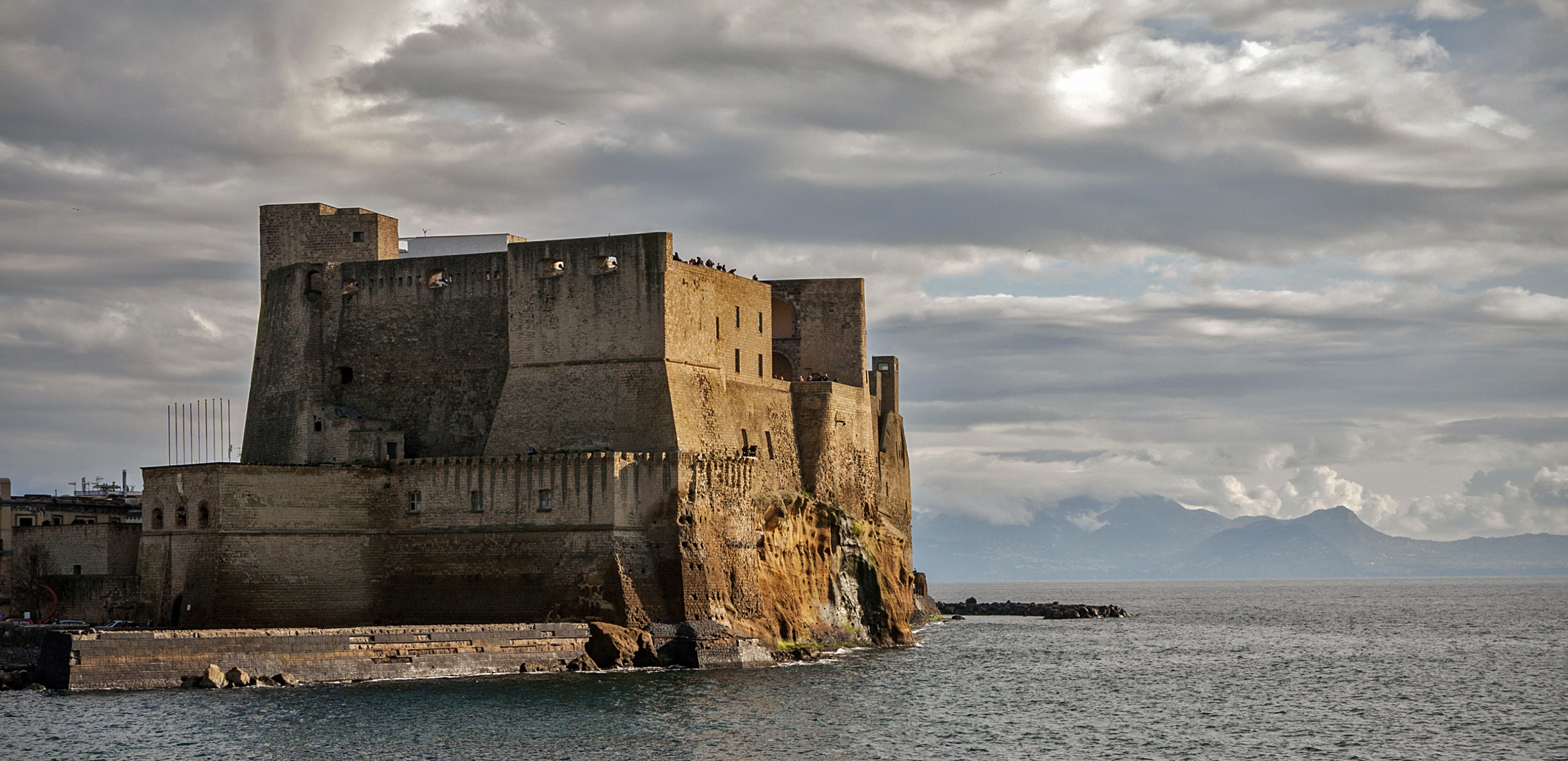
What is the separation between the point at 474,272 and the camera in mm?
58719

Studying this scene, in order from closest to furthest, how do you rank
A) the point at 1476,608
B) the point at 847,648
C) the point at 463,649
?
the point at 463,649, the point at 847,648, the point at 1476,608

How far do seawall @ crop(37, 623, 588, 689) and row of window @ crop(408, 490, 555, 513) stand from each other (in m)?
3.93

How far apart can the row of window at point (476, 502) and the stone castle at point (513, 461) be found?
0.23ft

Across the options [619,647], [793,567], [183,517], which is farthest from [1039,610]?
[183,517]

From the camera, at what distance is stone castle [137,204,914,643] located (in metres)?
52.0

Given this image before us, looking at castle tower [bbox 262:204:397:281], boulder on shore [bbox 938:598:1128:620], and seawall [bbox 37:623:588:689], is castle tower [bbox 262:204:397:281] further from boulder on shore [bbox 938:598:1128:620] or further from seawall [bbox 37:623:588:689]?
boulder on shore [bbox 938:598:1128:620]

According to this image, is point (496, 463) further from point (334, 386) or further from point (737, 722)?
point (737, 722)

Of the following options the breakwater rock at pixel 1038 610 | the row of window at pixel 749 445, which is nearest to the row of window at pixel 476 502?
the row of window at pixel 749 445

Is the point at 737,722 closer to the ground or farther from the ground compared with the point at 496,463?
closer to the ground

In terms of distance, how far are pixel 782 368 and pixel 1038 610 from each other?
4623 centimetres

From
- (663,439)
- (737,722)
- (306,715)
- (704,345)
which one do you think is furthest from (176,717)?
(704,345)

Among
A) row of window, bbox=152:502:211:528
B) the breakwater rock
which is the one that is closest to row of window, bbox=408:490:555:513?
row of window, bbox=152:502:211:528

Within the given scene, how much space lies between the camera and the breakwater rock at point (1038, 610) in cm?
10844

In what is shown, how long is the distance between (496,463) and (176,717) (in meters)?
14.8
